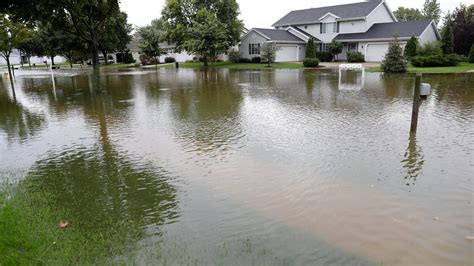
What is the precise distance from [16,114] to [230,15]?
37.7 m

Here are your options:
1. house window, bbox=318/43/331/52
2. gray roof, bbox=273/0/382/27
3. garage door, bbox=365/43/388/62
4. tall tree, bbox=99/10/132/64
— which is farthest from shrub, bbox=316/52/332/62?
tall tree, bbox=99/10/132/64

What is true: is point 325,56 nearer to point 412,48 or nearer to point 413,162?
point 412,48

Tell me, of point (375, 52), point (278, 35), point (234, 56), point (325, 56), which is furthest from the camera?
point (234, 56)

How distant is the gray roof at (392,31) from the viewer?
40812 mm

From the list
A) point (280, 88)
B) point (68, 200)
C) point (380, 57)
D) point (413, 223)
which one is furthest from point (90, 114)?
point (380, 57)

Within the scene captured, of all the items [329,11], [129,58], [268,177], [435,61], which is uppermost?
[329,11]

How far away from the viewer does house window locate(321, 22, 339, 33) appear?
4772 centimetres

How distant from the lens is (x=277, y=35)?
48562mm

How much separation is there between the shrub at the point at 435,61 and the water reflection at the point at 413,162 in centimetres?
2662

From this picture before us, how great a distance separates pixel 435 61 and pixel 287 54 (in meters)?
19.5

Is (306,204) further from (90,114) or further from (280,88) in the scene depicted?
(280,88)

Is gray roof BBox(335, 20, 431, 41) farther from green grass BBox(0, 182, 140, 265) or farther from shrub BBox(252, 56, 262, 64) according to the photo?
green grass BBox(0, 182, 140, 265)

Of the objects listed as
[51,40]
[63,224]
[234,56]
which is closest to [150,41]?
[234,56]

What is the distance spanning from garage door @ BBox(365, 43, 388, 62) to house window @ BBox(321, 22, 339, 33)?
229 inches
